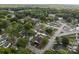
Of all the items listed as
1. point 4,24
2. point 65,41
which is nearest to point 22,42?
point 4,24

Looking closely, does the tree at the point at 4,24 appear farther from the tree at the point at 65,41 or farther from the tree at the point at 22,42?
the tree at the point at 65,41

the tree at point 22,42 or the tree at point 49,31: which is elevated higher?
the tree at point 49,31

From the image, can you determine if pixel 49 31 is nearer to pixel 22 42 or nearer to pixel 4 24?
pixel 22 42

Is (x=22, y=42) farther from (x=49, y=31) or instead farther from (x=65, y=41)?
(x=65, y=41)

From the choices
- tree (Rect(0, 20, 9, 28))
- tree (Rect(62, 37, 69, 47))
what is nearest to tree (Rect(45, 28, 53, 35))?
tree (Rect(62, 37, 69, 47))

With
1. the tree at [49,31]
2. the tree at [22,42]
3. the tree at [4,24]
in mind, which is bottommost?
the tree at [22,42]

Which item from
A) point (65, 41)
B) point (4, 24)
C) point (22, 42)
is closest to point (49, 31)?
point (65, 41)

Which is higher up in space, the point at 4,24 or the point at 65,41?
the point at 4,24

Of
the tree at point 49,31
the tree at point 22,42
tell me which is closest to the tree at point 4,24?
the tree at point 22,42

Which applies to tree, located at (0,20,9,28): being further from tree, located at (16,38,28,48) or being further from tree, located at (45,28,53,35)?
tree, located at (45,28,53,35)

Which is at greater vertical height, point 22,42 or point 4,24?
point 4,24
